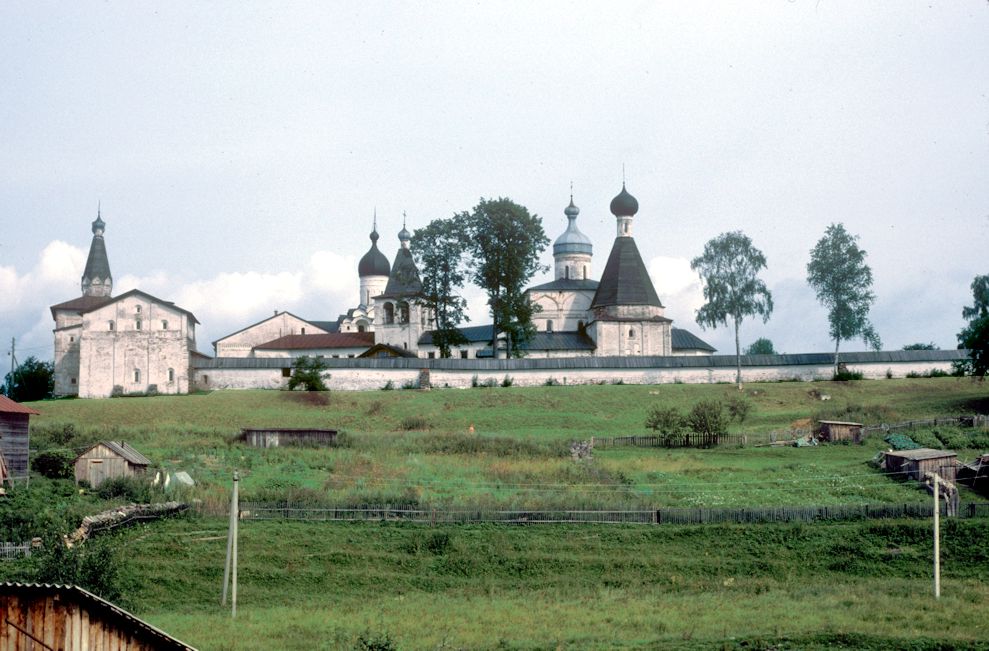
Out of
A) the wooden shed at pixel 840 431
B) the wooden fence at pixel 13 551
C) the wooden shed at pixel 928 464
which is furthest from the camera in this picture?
the wooden shed at pixel 840 431

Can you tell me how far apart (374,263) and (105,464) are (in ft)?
165

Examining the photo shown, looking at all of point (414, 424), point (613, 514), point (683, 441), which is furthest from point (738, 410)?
point (613, 514)

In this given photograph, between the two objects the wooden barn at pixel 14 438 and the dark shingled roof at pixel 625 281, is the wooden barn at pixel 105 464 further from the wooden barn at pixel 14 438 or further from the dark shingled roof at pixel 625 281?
the dark shingled roof at pixel 625 281

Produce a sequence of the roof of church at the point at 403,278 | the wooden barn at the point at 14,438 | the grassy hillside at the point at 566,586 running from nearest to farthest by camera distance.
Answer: the grassy hillside at the point at 566,586 → the wooden barn at the point at 14,438 → the roof of church at the point at 403,278

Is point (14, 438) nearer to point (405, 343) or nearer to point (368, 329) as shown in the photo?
point (405, 343)

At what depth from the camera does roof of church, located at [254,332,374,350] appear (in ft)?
236

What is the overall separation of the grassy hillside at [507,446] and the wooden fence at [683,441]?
3.09 feet

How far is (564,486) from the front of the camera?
32469 millimetres

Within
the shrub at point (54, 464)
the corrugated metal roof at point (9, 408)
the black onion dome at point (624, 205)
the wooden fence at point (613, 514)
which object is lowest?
the wooden fence at point (613, 514)


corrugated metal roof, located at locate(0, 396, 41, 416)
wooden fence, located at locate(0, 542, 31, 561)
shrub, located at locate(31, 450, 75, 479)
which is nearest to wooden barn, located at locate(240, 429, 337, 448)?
shrub, located at locate(31, 450, 75, 479)

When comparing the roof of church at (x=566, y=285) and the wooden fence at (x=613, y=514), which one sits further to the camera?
the roof of church at (x=566, y=285)

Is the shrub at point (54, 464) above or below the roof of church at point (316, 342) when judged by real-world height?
below

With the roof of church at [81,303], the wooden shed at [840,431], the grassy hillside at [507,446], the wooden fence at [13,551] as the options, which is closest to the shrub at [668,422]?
the grassy hillside at [507,446]

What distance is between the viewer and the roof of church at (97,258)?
242 feet
